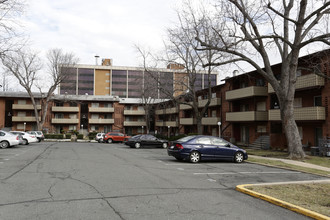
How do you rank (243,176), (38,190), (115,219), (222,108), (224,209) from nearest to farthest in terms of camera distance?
(115,219) < (224,209) < (38,190) < (243,176) < (222,108)

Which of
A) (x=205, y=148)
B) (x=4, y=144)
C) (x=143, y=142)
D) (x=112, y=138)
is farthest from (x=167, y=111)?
(x=205, y=148)

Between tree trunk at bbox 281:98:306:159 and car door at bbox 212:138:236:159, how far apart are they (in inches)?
223

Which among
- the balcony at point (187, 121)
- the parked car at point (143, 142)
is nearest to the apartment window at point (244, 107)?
the balcony at point (187, 121)

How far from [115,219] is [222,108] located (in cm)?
3326

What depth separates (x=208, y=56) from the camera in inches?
1110

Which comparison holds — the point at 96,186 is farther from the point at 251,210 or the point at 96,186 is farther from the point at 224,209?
the point at 251,210

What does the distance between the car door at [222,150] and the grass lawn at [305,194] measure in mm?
6176

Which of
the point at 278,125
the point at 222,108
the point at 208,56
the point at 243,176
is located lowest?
the point at 243,176

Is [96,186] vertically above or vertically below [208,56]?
below

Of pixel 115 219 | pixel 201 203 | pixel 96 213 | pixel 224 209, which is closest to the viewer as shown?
pixel 115 219

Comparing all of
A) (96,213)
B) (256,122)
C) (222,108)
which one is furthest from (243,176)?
(222,108)

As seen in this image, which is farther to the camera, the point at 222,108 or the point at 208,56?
the point at 222,108

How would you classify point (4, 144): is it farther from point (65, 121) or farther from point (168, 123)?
point (65, 121)

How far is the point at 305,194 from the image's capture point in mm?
7461
